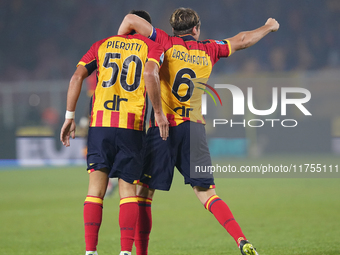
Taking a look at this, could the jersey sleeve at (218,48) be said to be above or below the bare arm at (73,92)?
above

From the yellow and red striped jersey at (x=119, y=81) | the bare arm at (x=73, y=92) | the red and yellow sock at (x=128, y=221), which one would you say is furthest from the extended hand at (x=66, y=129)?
the red and yellow sock at (x=128, y=221)

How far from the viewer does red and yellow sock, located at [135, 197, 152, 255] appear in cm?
351

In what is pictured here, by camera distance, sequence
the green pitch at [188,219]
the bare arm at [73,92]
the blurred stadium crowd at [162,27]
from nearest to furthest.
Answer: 1. the bare arm at [73,92]
2. the green pitch at [188,219]
3. the blurred stadium crowd at [162,27]

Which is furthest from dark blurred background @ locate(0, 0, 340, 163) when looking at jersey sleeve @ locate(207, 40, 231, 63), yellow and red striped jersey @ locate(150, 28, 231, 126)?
yellow and red striped jersey @ locate(150, 28, 231, 126)

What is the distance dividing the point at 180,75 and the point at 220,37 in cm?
1937

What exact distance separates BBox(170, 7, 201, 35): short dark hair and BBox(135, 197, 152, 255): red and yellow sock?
54.0 inches

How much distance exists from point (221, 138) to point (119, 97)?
1283 centimetres

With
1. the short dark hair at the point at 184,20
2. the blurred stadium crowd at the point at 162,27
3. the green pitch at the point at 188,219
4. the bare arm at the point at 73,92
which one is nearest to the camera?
the bare arm at the point at 73,92

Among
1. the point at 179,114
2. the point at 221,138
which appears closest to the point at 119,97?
the point at 179,114

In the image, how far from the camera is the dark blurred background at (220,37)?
18.2 meters

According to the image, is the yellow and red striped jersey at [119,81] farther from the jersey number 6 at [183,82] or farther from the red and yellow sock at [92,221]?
the red and yellow sock at [92,221]

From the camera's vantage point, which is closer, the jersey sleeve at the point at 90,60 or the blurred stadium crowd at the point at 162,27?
the jersey sleeve at the point at 90,60

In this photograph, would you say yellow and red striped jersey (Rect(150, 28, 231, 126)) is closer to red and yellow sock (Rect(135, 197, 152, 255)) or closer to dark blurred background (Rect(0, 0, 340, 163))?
red and yellow sock (Rect(135, 197, 152, 255))

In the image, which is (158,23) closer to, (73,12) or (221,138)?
(73,12)
